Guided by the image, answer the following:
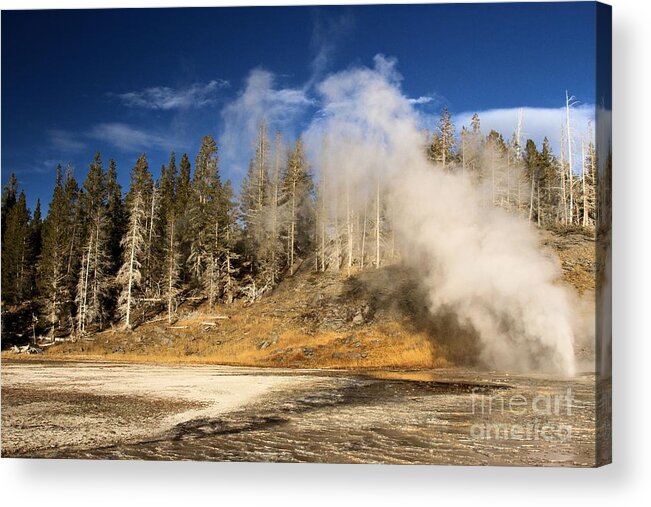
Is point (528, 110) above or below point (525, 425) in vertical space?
above

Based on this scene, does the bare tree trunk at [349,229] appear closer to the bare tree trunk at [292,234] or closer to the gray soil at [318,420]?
the bare tree trunk at [292,234]

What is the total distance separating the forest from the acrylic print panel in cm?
6

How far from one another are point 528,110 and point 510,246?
2447 millimetres

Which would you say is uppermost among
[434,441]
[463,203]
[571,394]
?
[463,203]

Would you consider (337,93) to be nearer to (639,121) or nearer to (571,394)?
(639,121)

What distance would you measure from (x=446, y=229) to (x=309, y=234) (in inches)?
135

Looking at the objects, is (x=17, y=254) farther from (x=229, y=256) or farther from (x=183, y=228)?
(x=229, y=256)

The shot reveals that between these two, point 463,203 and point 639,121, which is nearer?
point 639,121

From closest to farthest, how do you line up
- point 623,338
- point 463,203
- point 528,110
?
point 623,338 → point 528,110 → point 463,203

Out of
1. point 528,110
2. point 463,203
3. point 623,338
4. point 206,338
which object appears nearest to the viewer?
point 623,338

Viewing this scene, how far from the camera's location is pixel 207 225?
52.2ft

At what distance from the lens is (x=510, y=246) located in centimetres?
1260

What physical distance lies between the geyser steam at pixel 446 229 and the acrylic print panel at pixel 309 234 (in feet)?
0.17

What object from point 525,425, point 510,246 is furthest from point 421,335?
point 525,425
